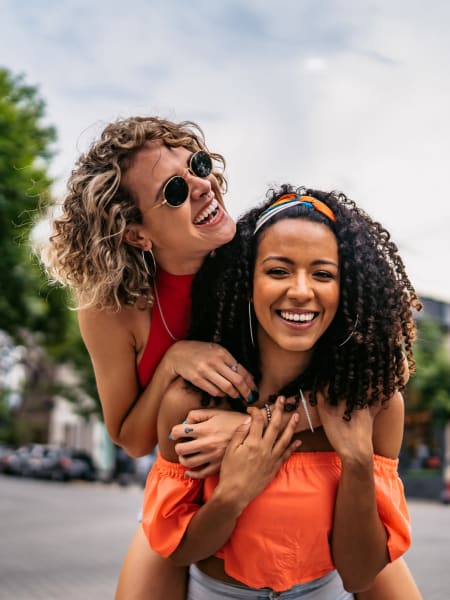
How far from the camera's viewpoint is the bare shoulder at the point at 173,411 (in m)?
2.59

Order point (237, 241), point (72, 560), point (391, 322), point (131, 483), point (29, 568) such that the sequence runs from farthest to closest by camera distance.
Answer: point (131, 483), point (72, 560), point (29, 568), point (237, 241), point (391, 322)

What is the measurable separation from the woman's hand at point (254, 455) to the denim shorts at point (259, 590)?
455mm

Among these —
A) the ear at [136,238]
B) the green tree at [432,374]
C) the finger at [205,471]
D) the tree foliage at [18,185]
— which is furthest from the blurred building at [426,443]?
the finger at [205,471]

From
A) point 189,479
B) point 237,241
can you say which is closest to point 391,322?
point 237,241

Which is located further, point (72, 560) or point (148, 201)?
point (72, 560)

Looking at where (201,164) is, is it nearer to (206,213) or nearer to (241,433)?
(206,213)

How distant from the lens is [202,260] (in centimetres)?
279

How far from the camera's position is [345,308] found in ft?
8.14

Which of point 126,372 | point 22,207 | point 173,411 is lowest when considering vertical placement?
point 173,411

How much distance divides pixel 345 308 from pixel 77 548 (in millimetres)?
10535

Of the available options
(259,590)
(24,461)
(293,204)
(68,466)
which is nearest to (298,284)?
(293,204)

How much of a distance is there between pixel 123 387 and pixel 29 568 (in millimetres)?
8091

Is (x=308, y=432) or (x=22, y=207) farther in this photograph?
(x=22, y=207)

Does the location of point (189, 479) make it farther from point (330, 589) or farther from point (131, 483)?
point (131, 483)
